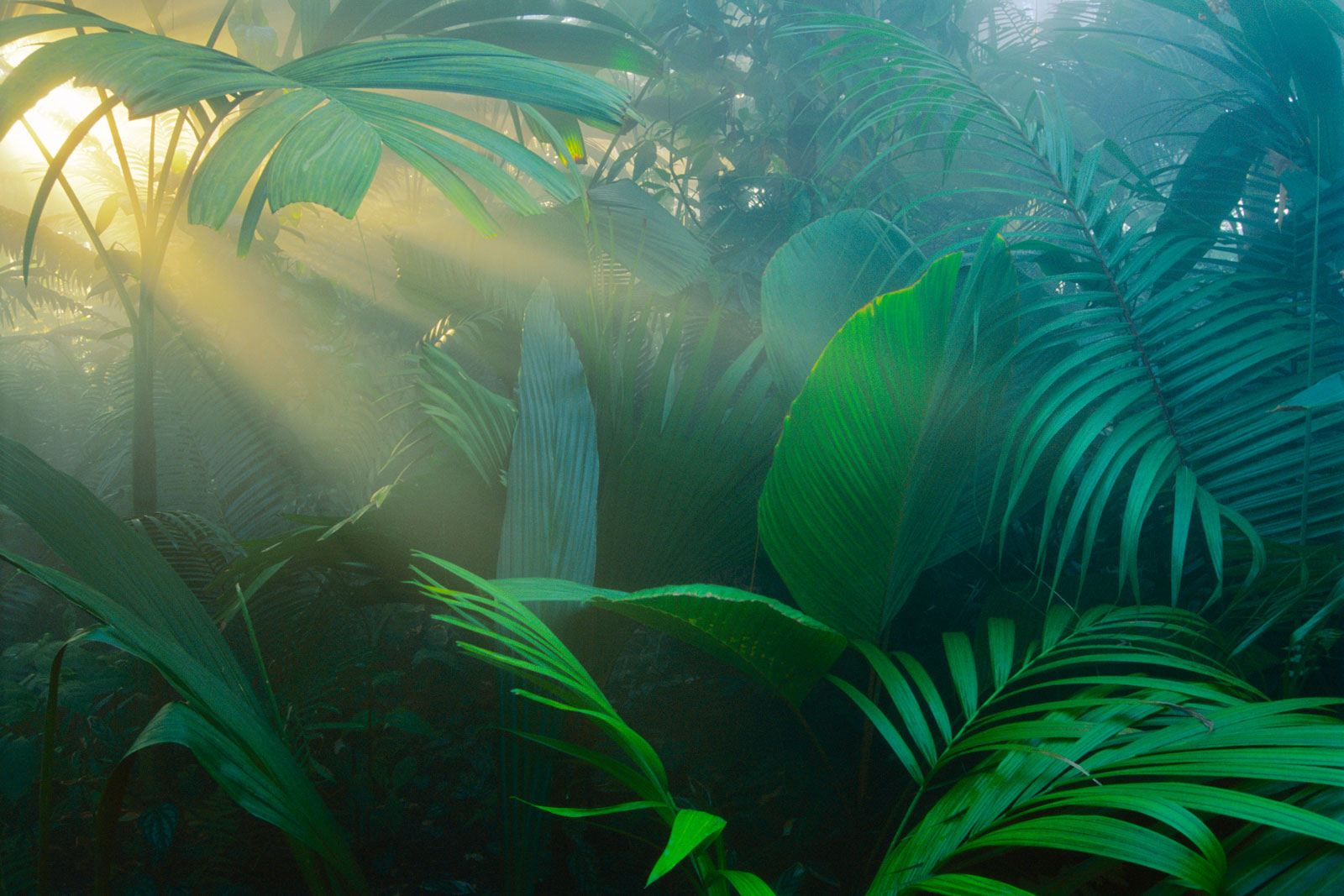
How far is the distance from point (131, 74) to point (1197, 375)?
95 cm

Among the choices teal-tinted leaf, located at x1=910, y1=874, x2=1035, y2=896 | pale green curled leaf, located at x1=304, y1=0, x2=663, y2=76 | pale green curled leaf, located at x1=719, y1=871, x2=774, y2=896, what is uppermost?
pale green curled leaf, located at x1=304, y1=0, x2=663, y2=76

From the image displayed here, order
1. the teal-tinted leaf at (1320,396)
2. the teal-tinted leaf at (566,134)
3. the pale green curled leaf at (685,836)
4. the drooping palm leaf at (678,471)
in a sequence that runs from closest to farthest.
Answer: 1. the pale green curled leaf at (685,836)
2. the teal-tinted leaf at (1320,396)
3. the drooping palm leaf at (678,471)
4. the teal-tinted leaf at (566,134)

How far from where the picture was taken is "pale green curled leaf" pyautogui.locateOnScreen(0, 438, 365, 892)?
1.30ft

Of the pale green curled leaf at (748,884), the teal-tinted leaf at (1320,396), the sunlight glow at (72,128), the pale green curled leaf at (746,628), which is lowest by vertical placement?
the pale green curled leaf at (748,884)

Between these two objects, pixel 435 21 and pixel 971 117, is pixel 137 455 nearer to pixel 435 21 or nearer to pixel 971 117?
pixel 435 21

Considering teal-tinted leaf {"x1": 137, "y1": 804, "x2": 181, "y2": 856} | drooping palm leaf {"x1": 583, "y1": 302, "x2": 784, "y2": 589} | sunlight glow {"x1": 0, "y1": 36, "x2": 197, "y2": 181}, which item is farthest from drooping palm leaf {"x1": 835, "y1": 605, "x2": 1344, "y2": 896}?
sunlight glow {"x1": 0, "y1": 36, "x2": 197, "y2": 181}

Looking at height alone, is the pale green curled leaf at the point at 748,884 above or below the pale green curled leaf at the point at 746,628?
below

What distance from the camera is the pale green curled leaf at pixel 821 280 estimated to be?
784 millimetres

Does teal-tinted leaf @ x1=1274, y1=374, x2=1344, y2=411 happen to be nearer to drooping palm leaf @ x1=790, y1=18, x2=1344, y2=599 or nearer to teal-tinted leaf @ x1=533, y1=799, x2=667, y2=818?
drooping palm leaf @ x1=790, y1=18, x2=1344, y2=599

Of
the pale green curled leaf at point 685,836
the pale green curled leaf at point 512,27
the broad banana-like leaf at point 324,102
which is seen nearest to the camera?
the pale green curled leaf at point 685,836

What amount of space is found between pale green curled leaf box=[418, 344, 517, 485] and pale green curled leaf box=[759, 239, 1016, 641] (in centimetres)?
40

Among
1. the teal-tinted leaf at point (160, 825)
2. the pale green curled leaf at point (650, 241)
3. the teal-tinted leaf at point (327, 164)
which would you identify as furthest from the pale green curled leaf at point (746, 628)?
the pale green curled leaf at point (650, 241)

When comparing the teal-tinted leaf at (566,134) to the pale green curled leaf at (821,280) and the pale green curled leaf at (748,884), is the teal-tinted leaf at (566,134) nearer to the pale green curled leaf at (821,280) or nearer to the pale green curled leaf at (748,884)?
the pale green curled leaf at (821,280)

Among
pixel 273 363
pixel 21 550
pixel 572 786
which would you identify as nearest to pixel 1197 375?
pixel 572 786
